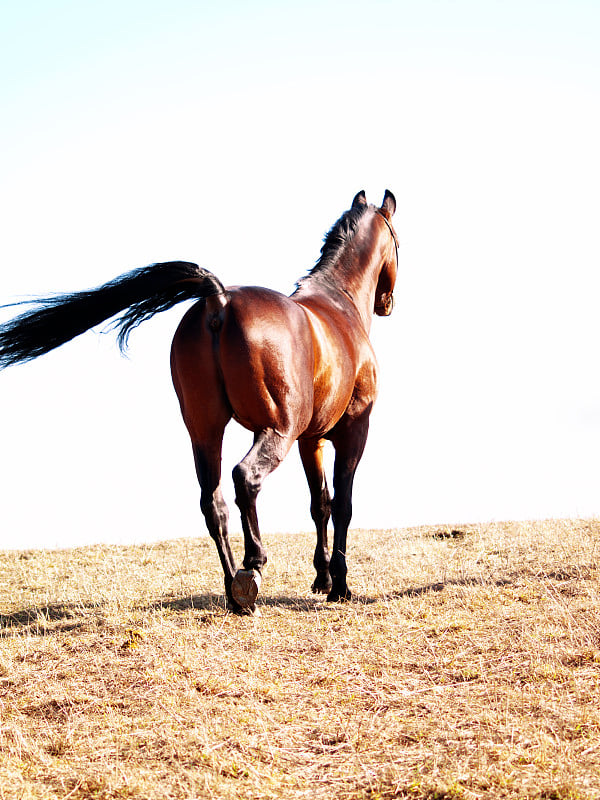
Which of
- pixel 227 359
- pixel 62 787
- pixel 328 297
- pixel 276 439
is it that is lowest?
pixel 62 787

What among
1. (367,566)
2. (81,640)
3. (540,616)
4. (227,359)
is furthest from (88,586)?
(540,616)

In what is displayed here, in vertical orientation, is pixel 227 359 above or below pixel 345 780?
above

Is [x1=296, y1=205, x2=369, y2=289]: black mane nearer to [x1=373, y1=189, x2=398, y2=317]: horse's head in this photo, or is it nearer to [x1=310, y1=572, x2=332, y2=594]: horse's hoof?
[x1=373, y1=189, x2=398, y2=317]: horse's head

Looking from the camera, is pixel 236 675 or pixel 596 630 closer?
pixel 236 675

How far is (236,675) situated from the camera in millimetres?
4777

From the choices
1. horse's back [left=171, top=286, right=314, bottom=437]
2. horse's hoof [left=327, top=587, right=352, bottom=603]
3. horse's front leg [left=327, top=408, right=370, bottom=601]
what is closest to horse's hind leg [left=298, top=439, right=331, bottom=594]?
horse's front leg [left=327, top=408, right=370, bottom=601]

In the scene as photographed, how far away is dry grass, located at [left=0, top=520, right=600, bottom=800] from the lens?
349cm

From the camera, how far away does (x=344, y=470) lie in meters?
7.13

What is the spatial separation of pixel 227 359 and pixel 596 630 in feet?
11.0

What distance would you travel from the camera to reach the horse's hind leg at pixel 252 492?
18.8ft

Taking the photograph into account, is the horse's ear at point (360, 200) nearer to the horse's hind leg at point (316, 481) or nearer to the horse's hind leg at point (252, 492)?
the horse's hind leg at point (316, 481)

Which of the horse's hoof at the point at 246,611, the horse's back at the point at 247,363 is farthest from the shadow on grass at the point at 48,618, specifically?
the horse's back at the point at 247,363

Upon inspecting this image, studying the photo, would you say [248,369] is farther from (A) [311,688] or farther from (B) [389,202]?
(B) [389,202]

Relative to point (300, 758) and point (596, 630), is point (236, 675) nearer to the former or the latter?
point (300, 758)
